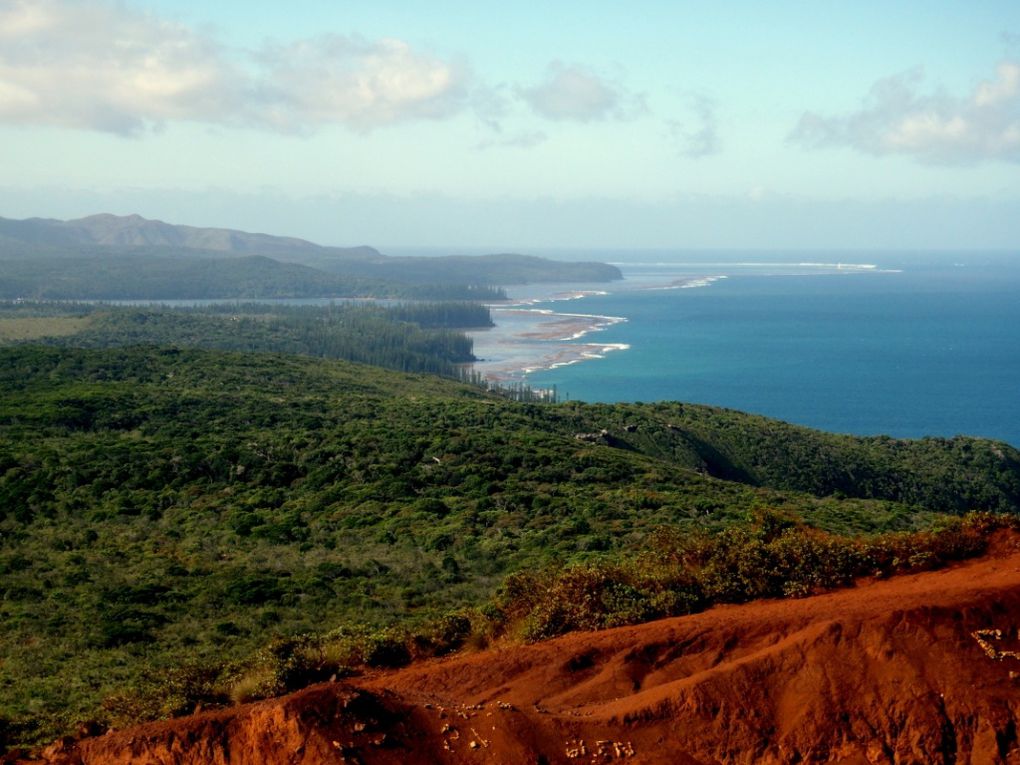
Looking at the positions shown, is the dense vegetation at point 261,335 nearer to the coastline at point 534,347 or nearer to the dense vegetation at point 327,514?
the coastline at point 534,347

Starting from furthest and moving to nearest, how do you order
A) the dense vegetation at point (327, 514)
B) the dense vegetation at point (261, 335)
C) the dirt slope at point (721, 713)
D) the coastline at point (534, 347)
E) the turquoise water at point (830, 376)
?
the coastline at point (534, 347)
the dense vegetation at point (261, 335)
the turquoise water at point (830, 376)
the dense vegetation at point (327, 514)
the dirt slope at point (721, 713)

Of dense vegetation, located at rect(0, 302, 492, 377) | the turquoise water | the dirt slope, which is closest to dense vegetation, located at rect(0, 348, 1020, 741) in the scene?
the dirt slope

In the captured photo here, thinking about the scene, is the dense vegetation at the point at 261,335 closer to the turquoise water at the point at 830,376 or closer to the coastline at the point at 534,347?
the coastline at the point at 534,347

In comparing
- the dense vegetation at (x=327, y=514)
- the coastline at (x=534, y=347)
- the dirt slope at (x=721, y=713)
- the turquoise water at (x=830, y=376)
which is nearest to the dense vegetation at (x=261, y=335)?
the coastline at (x=534, y=347)

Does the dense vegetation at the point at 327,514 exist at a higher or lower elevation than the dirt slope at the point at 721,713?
lower

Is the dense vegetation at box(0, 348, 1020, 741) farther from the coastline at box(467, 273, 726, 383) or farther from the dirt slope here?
the coastline at box(467, 273, 726, 383)

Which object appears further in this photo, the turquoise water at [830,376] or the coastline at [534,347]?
the coastline at [534,347]

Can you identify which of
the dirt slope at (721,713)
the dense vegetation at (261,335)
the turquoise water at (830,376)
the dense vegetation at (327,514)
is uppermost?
the dirt slope at (721,713)

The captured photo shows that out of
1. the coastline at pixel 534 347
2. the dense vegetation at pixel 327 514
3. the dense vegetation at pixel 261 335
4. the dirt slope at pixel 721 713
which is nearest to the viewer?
the dirt slope at pixel 721 713
